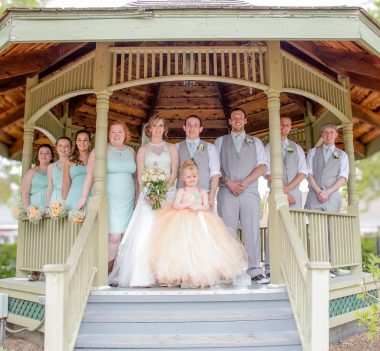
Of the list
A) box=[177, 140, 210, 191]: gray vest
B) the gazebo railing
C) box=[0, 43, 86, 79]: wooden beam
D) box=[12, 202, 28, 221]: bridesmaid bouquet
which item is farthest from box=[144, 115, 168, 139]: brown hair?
box=[12, 202, 28, 221]: bridesmaid bouquet

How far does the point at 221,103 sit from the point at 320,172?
138 inches

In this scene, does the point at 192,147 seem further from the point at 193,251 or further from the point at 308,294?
the point at 308,294

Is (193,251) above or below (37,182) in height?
below

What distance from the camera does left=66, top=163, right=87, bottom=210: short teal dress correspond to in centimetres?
588

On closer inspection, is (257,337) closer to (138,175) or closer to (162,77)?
(138,175)

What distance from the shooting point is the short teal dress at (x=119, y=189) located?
552cm

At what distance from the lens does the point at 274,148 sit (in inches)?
214

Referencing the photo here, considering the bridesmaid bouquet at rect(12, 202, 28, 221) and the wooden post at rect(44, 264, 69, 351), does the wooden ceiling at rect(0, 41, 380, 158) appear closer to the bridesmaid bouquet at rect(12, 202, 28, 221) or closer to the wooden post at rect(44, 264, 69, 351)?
the bridesmaid bouquet at rect(12, 202, 28, 221)

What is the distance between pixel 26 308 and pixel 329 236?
4086mm

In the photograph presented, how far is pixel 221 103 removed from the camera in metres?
9.49

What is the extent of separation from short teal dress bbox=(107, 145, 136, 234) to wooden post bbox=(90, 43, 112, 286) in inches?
7.4

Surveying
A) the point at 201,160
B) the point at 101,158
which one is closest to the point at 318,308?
the point at 201,160

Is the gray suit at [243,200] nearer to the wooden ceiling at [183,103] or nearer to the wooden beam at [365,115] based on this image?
the wooden ceiling at [183,103]

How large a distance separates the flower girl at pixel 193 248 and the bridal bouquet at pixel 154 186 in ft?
0.54
